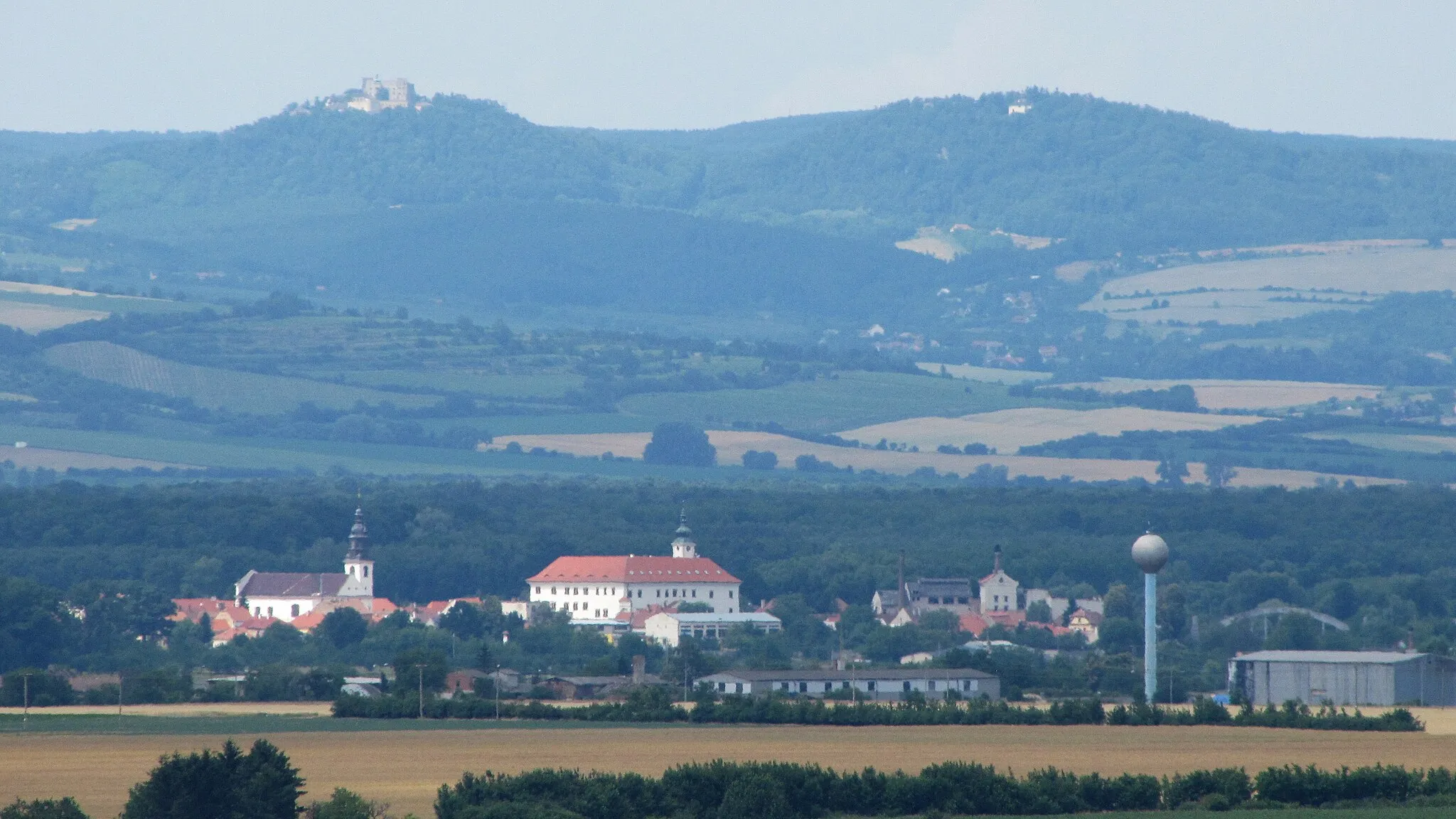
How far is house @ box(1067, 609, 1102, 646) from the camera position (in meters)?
137

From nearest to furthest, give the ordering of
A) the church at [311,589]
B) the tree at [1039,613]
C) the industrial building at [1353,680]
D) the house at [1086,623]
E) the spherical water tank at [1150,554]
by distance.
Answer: the industrial building at [1353,680]
the spherical water tank at [1150,554]
the house at [1086,623]
the tree at [1039,613]
the church at [311,589]

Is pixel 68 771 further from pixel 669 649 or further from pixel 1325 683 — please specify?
pixel 669 649

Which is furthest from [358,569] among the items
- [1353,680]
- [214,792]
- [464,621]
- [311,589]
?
[214,792]

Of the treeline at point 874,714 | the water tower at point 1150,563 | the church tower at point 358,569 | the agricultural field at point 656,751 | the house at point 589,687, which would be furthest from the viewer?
the church tower at point 358,569

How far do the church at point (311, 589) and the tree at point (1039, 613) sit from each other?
35.0 meters

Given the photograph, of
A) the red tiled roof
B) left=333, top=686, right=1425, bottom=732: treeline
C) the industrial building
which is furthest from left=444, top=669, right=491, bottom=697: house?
the red tiled roof

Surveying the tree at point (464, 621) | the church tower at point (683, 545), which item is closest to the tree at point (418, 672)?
the tree at point (464, 621)

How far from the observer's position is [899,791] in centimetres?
5453

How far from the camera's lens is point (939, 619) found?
13812 cm

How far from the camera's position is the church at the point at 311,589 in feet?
→ 509

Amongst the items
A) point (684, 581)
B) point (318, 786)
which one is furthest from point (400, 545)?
point (318, 786)

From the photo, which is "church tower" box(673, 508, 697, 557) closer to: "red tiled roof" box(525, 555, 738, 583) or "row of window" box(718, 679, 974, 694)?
"red tiled roof" box(525, 555, 738, 583)

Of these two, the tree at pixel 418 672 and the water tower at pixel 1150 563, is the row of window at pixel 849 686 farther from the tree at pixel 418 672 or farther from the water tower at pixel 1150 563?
the tree at pixel 418 672

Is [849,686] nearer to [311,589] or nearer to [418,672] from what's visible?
[418,672]
